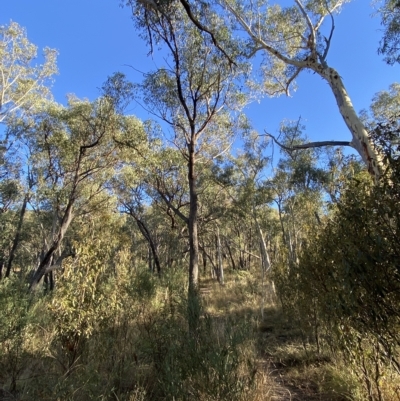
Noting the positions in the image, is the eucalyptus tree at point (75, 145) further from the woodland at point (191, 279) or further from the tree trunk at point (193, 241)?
the tree trunk at point (193, 241)

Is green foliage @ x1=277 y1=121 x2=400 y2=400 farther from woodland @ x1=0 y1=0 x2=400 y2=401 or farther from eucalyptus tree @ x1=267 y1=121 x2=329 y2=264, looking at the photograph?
eucalyptus tree @ x1=267 y1=121 x2=329 y2=264

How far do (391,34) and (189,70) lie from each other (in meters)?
5.91

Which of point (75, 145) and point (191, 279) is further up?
point (75, 145)

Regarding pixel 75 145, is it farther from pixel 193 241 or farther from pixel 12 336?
pixel 12 336

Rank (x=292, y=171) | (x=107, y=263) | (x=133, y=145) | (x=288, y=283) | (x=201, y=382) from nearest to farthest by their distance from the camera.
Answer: (x=201, y=382) → (x=107, y=263) → (x=288, y=283) → (x=133, y=145) → (x=292, y=171)

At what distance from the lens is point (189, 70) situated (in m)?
8.98

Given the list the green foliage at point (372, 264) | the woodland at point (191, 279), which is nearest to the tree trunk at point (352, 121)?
the woodland at point (191, 279)

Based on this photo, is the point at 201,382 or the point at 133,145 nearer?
the point at 201,382

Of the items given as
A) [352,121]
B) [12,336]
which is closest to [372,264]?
[12,336]

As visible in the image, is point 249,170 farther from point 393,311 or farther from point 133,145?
point 393,311

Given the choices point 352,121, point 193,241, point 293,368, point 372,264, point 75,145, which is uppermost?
point 75,145

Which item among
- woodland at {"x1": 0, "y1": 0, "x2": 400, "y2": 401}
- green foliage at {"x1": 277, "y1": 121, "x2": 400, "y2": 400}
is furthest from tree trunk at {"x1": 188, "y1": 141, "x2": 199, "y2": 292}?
green foliage at {"x1": 277, "y1": 121, "x2": 400, "y2": 400}

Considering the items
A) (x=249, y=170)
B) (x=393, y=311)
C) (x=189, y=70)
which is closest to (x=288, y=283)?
(x=393, y=311)

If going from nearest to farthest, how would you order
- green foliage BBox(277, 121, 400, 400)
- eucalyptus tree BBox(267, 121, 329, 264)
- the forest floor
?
green foliage BBox(277, 121, 400, 400) < the forest floor < eucalyptus tree BBox(267, 121, 329, 264)
